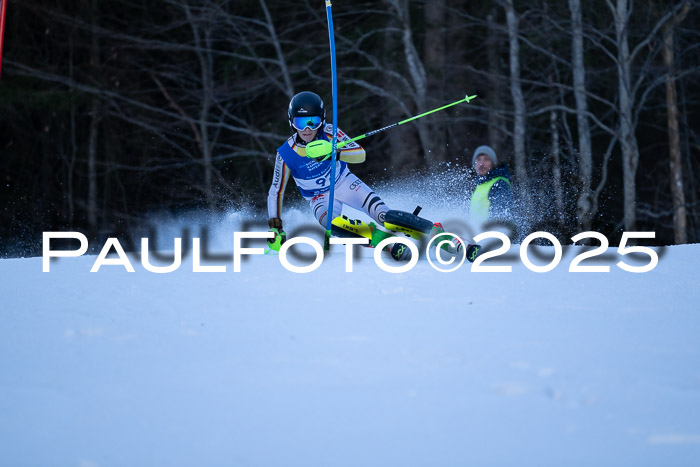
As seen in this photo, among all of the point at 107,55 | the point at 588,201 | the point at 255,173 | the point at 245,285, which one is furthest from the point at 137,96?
the point at 245,285

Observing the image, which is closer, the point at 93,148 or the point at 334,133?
the point at 334,133

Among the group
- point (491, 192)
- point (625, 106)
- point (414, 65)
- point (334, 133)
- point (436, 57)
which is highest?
point (436, 57)

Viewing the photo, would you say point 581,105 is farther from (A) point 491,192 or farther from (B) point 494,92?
(A) point 491,192

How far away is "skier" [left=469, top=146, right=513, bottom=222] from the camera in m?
7.66

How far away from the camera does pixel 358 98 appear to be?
15805mm

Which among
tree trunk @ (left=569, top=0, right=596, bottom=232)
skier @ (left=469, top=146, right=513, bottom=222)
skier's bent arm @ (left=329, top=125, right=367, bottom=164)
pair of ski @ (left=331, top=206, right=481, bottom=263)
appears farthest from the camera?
tree trunk @ (left=569, top=0, right=596, bottom=232)

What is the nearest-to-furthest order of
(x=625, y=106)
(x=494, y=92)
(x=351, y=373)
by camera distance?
1. (x=351, y=373)
2. (x=625, y=106)
3. (x=494, y=92)

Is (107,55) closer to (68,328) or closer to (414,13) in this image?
(414,13)

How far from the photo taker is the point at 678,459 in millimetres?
2836

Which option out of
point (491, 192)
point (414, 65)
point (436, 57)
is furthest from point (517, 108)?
point (491, 192)

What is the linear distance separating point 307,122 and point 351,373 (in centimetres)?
323

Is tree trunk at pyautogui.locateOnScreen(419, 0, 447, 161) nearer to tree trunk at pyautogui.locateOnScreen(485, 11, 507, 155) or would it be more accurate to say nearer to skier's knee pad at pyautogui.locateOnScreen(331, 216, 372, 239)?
tree trunk at pyautogui.locateOnScreen(485, 11, 507, 155)

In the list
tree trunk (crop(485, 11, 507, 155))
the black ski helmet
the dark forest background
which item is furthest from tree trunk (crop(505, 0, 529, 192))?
the black ski helmet

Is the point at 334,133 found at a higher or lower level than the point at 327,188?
higher
